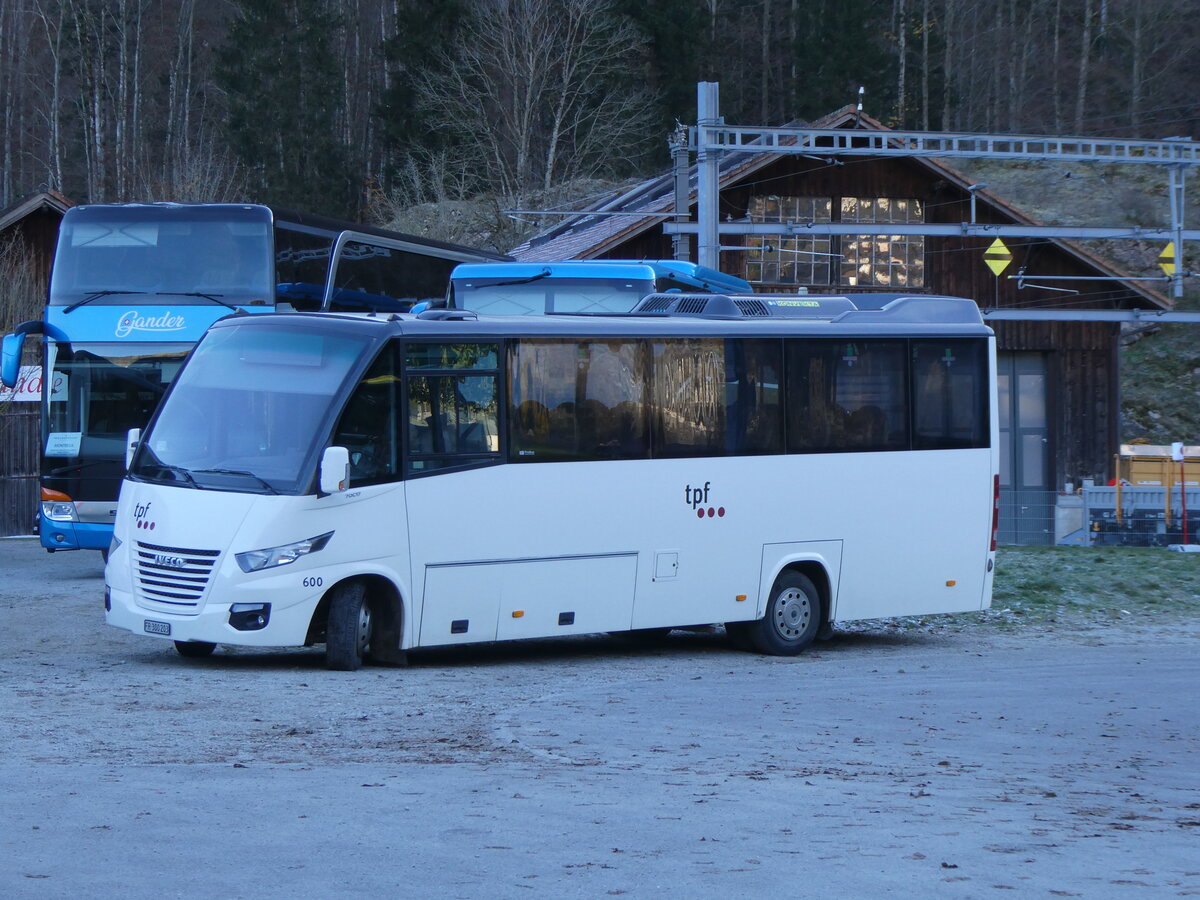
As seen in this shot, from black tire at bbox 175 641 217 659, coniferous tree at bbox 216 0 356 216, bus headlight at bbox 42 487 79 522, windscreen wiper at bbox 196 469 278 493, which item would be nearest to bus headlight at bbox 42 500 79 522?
bus headlight at bbox 42 487 79 522

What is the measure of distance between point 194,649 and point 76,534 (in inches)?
301

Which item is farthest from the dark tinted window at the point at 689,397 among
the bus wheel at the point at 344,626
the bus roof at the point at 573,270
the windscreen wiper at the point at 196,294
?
the windscreen wiper at the point at 196,294

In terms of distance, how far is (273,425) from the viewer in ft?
40.0

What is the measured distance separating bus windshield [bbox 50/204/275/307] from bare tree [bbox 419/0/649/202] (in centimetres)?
3611

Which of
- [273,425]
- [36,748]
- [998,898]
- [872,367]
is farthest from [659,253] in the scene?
[998,898]

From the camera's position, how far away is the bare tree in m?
55.9

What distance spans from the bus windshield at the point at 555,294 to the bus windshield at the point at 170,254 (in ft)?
8.51

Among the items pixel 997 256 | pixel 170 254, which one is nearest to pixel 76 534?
pixel 170 254

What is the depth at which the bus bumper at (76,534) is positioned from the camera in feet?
65.3

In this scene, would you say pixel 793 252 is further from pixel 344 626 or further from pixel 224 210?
pixel 344 626

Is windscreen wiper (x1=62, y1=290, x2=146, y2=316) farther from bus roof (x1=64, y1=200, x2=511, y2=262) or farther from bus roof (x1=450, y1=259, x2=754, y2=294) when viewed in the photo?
bus roof (x1=450, y1=259, x2=754, y2=294)

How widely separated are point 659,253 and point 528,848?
3111 cm

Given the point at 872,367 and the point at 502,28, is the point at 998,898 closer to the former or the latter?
the point at 872,367

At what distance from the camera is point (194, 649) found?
1299 cm
